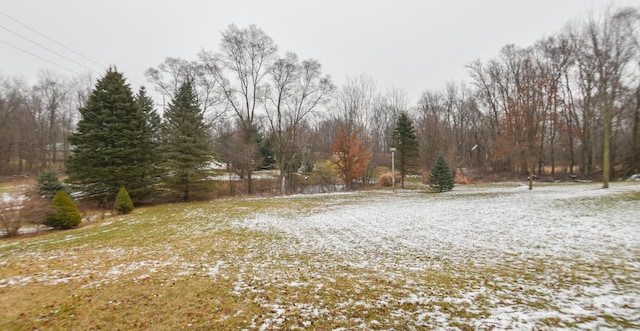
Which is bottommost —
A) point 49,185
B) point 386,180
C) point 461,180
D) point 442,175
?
point 461,180

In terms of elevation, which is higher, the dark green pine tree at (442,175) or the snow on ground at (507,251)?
the dark green pine tree at (442,175)

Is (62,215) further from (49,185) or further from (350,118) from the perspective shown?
(350,118)

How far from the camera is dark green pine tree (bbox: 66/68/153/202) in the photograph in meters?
17.9

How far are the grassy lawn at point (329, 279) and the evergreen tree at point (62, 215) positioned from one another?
2.47 metres

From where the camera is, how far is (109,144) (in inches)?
735

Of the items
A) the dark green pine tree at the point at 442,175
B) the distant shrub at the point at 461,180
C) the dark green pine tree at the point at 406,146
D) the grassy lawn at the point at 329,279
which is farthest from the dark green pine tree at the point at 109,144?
the distant shrub at the point at 461,180

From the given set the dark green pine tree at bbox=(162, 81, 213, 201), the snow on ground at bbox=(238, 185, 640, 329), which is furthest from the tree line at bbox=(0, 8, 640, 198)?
the snow on ground at bbox=(238, 185, 640, 329)

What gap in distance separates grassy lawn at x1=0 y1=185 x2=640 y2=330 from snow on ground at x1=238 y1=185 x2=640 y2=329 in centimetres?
3

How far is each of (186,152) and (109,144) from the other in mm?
4963

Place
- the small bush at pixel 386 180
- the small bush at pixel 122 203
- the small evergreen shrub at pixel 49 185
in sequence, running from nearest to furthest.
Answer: the small bush at pixel 122 203, the small evergreen shrub at pixel 49 185, the small bush at pixel 386 180

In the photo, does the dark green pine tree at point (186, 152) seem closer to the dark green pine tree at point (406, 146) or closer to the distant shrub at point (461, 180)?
the dark green pine tree at point (406, 146)

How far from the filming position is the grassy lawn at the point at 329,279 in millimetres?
3932

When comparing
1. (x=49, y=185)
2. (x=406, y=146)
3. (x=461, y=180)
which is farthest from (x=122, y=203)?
(x=461, y=180)

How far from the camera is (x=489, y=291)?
185 inches
